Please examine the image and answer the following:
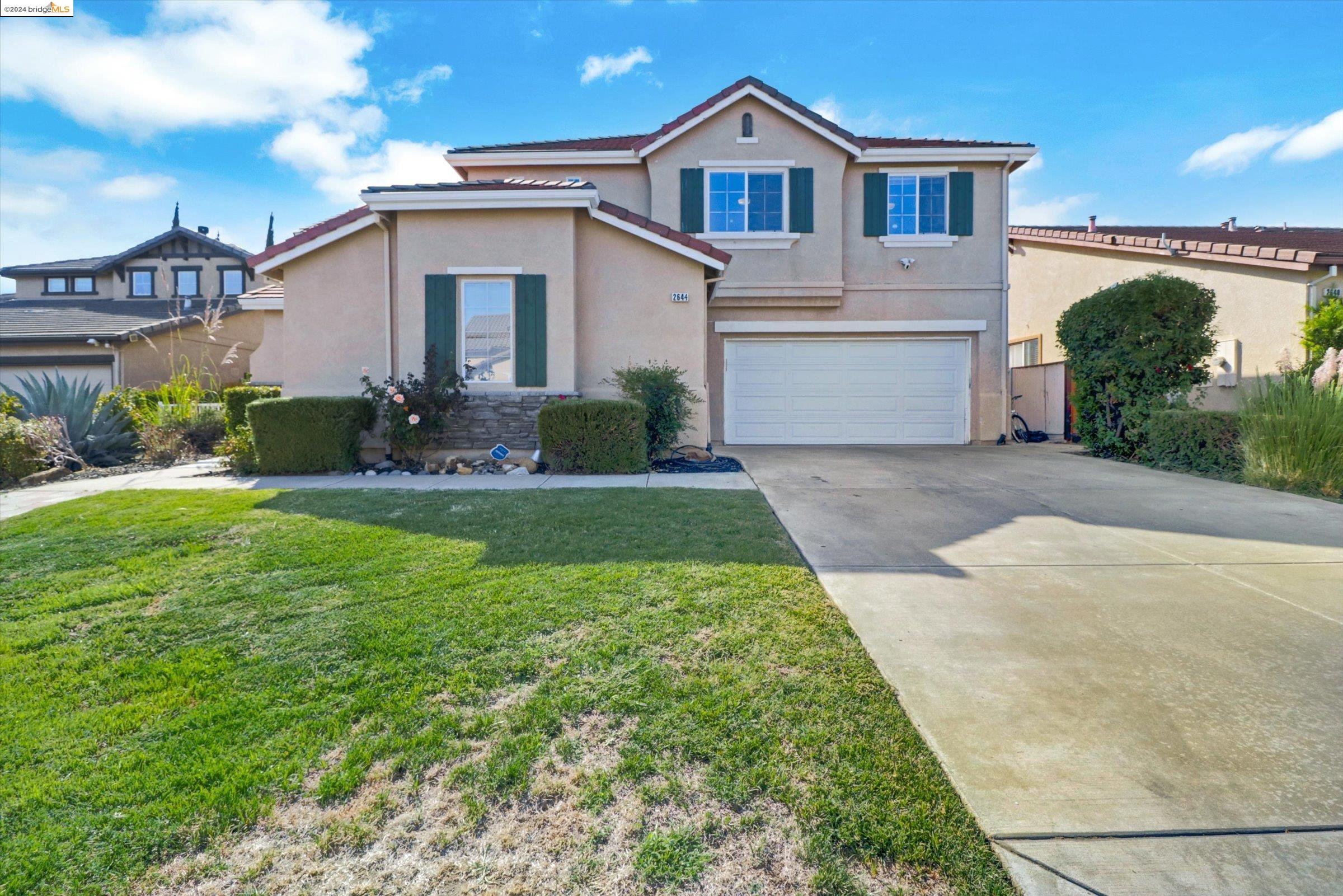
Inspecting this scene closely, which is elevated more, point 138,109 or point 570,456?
point 138,109

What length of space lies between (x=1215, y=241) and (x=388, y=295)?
58.0 ft

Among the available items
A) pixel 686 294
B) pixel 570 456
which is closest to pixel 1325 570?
pixel 570 456

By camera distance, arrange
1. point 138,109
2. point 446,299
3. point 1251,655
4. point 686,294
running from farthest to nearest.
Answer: point 138,109 → point 686,294 → point 446,299 → point 1251,655

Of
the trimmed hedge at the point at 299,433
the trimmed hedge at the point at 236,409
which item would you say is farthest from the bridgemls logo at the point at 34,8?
the trimmed hedge at the point at 299,433

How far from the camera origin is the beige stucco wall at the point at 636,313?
33.0ft

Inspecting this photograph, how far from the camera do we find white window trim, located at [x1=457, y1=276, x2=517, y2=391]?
9492 millimetres

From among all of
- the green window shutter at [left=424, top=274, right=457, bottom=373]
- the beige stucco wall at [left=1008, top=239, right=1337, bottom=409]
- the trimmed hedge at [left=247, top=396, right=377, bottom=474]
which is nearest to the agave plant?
the trimmed hedge at [left=247, top=396, right=377, bottom=474]

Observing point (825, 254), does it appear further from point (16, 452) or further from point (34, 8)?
point (16, 452)

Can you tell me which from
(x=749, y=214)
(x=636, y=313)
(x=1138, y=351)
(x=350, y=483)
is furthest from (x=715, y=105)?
(x=350, y=483)

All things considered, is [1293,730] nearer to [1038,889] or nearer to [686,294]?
[1038,889]

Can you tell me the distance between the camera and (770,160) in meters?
12.6

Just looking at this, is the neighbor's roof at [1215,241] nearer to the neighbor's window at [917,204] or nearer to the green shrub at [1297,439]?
the neighbor's window at [917,204]

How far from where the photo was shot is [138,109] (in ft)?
44.7

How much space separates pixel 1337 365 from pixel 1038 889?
10.1 metres
